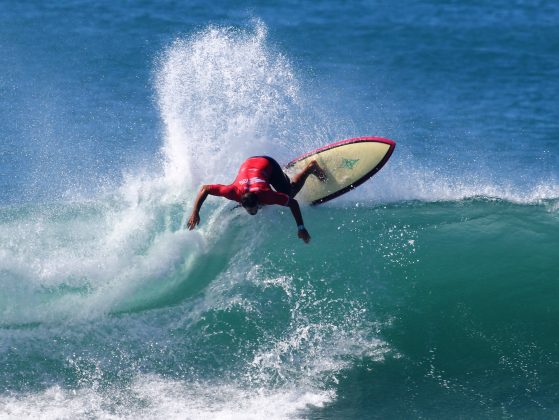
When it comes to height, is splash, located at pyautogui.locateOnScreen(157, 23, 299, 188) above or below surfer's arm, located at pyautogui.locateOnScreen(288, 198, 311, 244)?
above

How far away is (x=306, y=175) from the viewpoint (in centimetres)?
1205

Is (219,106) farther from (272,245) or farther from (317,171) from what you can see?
(272,245)

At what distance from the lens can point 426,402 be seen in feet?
30.4

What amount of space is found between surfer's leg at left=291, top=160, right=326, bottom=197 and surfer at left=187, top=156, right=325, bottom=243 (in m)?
0.68

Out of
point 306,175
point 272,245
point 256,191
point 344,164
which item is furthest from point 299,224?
point 344,164

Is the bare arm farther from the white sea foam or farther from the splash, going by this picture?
the splash


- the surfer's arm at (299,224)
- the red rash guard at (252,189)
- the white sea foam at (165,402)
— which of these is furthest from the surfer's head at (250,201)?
the white sea foam at (165,402)

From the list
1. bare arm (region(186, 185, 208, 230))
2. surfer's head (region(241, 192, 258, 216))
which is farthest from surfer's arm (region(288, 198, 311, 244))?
bare arm (region(186, 185, 208, 230))

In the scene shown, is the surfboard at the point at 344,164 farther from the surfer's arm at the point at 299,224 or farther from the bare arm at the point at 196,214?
the bare arm at the point at 196,214

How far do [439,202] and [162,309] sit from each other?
4975mm

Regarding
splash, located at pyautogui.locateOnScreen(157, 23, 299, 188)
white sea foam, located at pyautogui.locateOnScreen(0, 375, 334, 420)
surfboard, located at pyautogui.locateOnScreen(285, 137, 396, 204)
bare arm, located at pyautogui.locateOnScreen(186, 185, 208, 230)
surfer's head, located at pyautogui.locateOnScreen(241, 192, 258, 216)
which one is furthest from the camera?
splash, located at pyautogui.locateOnScreen(157, 23, 299, 188)

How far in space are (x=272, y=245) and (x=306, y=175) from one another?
1224mm

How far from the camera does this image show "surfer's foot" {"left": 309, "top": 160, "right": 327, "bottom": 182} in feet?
40.3

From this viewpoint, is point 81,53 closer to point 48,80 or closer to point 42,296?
point 48,80
